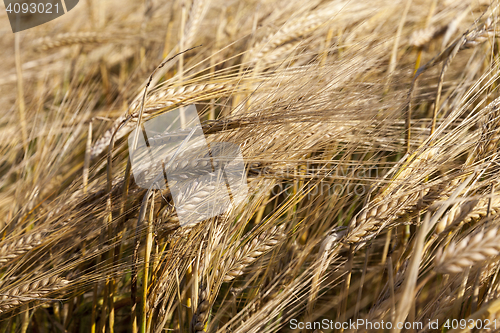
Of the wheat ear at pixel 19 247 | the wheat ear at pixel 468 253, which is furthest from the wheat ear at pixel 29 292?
the wheat ear at pixel 468 253

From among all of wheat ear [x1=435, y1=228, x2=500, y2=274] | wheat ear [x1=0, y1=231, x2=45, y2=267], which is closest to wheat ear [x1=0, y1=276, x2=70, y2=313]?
wheat ear [x1=0, y1=231, x2=45, y2=267]

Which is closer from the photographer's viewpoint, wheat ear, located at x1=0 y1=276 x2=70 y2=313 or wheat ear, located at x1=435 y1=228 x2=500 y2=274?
wheat ear, located at x1=435 y1=228 x2=500 y2=274

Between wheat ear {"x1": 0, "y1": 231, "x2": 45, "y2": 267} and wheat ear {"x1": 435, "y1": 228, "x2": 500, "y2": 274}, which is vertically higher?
wheat ear {"x1": 435, "y1": 228, "x2": 500, "y2": 274}

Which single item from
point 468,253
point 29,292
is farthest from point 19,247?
point 468,253

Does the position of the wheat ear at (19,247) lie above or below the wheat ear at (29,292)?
above

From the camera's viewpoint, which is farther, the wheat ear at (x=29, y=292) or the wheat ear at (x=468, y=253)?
the wheat ear at (x=29, y=292)

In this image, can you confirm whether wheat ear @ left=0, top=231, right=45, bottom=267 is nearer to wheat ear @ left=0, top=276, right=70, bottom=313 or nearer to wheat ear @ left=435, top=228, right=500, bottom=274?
wheat ear @ left=0, top=276, right=70, bottom=313

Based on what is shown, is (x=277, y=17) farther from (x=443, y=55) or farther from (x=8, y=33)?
(x=8, y=33)

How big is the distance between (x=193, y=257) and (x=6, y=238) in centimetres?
49

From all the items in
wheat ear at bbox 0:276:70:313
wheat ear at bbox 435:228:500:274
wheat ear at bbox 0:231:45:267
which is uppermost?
wheat ear at bbox 435:228:500:274

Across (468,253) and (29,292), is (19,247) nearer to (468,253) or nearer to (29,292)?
(29,292)

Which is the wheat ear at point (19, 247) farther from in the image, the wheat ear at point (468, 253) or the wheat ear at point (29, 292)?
the wheat ear at point (468, 253)

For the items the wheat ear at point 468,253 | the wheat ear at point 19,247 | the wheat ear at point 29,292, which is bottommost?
the wheat ear at point 29,292

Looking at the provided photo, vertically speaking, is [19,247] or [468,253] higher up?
[468,253]
